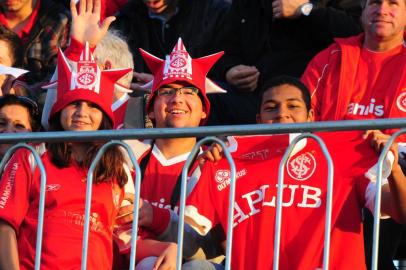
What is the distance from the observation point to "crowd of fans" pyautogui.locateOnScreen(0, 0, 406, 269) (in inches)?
244

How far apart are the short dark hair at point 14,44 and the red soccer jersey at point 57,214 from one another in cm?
214

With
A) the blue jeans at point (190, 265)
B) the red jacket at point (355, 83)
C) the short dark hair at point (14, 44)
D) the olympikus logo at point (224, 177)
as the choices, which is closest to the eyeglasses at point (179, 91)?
the red jacket at point (355, 83)

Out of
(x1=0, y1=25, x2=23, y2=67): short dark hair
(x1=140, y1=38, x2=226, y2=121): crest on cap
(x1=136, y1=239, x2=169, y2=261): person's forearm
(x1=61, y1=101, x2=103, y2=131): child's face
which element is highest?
(x1=0, y1=25, x2=23, y2=67): short dark hair

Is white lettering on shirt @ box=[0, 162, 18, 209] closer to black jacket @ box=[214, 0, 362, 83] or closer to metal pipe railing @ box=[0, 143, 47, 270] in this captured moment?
metal pipe railing @ box=[0, 143, 47, 270]

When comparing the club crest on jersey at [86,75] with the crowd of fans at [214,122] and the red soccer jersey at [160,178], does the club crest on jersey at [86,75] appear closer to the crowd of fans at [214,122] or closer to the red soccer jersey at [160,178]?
the crowd of fans at [214,122]

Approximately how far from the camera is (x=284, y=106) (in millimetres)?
6773

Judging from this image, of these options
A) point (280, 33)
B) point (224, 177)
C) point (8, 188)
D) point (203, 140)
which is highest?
point (280, 33)

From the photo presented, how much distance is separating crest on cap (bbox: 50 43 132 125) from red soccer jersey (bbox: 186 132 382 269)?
85cm

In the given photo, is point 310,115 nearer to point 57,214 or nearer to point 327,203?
point 327,203

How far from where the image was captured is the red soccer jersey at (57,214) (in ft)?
20.6

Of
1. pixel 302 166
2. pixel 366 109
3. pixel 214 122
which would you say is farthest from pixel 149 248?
pixel 214 122

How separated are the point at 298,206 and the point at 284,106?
79 cm

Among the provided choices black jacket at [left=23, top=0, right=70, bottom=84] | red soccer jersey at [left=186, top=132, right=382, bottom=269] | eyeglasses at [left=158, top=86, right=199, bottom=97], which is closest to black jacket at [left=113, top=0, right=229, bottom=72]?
black jacket at [left=23, top=0, right=70, bottom=84]

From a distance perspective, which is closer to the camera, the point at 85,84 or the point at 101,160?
the point at 101,160
